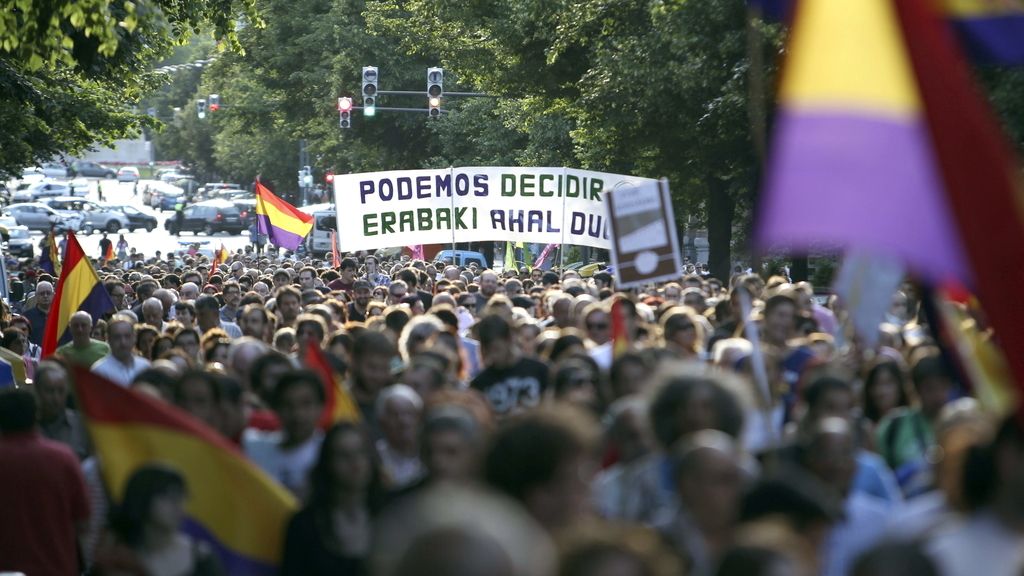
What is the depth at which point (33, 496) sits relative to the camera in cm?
758

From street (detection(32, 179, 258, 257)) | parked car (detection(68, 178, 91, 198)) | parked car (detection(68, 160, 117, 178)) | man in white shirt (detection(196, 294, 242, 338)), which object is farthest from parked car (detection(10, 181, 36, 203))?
man in white shirt (detection(196, 294, 242, 338))

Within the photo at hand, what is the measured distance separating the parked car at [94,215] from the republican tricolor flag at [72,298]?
58.8 meters

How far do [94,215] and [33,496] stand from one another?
69202 millimetres

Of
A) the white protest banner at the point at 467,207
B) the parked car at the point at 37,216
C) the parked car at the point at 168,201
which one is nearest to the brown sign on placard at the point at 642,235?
the white protest banner at the point at 467,207

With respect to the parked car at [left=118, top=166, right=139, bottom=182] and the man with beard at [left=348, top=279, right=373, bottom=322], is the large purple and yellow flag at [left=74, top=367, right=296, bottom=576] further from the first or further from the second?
the parked car at [left=118, top=166, right=139, bottom=182]

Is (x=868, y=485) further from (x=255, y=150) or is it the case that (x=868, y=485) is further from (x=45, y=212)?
(x=255, y=150)

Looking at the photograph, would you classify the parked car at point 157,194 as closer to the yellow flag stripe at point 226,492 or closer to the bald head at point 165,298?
the bald head at point 165,298

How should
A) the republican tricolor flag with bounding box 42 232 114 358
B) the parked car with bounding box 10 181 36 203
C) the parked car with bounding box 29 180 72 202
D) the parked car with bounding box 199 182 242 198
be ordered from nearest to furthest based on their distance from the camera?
the republican tricolor flag with bounding box 42 232 114 358, the parked car with bounding box 10 181 36 203, the parked car with bounding box 29 180 72 202, the parked car with bounding box 199 182 242 198

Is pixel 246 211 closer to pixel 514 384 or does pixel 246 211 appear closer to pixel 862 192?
pixel 514 384

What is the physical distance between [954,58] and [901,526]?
134cm

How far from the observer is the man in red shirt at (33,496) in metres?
7.58

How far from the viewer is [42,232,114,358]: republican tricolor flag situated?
15.2 meters

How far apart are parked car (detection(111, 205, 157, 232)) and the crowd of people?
215 ft

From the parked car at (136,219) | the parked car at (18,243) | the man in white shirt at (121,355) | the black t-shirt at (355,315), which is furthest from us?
the parked car at (136,219)
